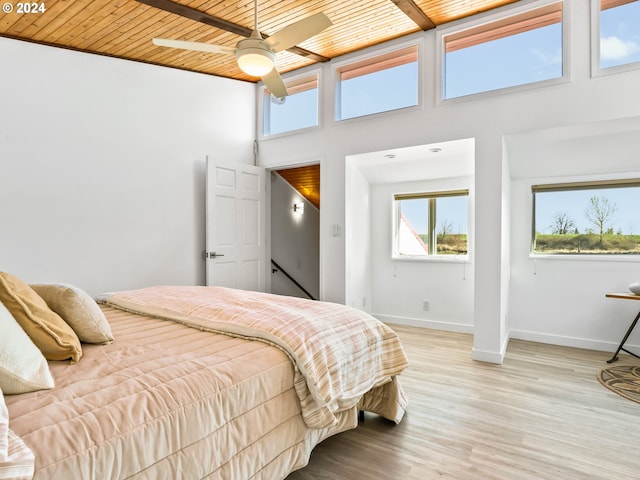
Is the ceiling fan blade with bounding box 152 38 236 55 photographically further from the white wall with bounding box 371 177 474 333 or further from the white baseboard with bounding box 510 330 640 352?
the white baseboard with bounding box 510 330 640 352

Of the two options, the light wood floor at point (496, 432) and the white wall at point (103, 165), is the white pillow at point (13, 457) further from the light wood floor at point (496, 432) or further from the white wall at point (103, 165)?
the white wall at point (103, 165)

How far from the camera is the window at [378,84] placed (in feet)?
13.3

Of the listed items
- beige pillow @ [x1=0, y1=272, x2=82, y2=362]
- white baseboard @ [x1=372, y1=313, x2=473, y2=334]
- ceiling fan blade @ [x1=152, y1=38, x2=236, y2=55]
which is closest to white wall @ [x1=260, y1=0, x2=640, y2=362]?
white baseboard @ [x1=372, y1=313, x2=473, y2=334]

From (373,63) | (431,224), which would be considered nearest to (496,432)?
(431,224)

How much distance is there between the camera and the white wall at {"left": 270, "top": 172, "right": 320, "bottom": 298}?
5.93 metres

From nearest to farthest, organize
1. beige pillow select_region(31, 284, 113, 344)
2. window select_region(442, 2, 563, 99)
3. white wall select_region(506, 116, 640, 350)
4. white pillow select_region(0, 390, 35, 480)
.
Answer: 1. white pillow select_region(0, 390, 35, 480)
2. beige pillow select_region(31, 284, 113, 344)
3. window select_region(442, 2, 563, 99)
4. white wall select_region(506, 116, 640, 350)

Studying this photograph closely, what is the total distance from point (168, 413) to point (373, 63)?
4.15 m

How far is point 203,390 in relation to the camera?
1.31 m

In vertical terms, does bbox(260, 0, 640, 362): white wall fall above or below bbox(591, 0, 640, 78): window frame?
below

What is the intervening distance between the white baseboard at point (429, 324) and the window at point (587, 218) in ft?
3.88

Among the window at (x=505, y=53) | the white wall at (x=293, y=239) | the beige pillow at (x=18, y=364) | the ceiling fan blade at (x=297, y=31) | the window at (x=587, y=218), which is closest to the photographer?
the beige pillow at (x=18, y=364)

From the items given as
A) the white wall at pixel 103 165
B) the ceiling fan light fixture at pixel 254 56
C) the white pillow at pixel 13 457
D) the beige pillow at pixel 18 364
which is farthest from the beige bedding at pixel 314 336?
the ceiling fan light fixture at pixel 254 56

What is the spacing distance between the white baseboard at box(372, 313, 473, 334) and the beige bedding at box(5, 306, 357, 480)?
3.14 m

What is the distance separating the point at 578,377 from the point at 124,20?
15.3ft
